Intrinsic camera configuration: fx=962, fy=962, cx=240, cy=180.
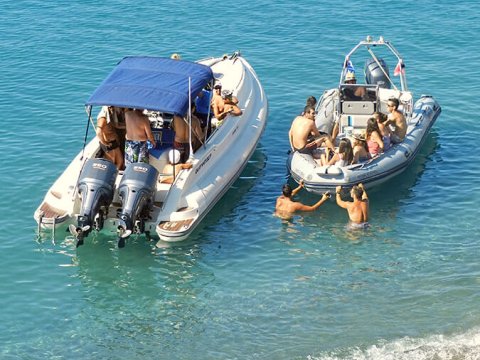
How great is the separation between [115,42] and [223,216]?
10690 mm

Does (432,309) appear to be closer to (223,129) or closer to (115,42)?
(223,129)

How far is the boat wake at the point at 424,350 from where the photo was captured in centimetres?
1284

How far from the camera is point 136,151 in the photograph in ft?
55.4

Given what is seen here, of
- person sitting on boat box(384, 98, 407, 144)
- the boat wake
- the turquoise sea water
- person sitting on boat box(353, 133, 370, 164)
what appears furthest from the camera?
person sitting on boat box(384, 98, 407, 144)

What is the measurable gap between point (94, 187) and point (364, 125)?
6028mm

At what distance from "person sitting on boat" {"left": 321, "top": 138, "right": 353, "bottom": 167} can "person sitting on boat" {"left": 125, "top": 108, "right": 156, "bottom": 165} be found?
10.9 ft

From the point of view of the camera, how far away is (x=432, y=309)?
14.1 metres

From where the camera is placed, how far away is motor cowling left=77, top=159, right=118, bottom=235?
50.3ft

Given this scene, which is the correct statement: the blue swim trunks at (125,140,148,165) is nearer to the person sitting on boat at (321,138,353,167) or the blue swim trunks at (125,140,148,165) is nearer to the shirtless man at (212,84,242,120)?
the shirtless man at (212,84,242,120)

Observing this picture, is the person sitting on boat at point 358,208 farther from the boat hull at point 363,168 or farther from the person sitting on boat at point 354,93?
the person sitting on boat at point 354,93

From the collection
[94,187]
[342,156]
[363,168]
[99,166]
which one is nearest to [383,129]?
[363,168]

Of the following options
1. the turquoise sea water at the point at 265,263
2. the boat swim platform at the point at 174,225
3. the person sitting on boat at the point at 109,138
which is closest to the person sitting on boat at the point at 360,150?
the turquoise sea water at the point at 265,263

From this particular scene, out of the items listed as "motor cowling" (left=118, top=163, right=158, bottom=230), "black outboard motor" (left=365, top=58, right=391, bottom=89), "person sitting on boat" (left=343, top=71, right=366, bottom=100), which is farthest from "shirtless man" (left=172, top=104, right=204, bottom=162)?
"black outboard motor" (left=365, top=58, right=391, bottom=89)

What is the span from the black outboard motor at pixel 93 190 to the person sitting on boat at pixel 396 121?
5.57 meters
